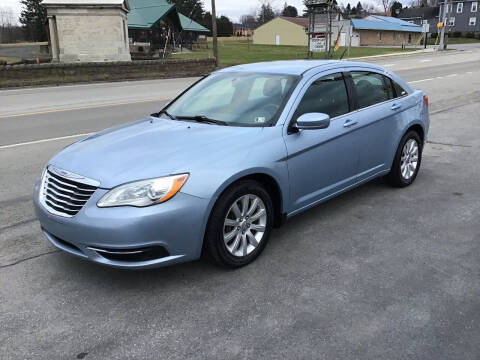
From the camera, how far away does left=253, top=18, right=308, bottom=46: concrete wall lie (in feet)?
253

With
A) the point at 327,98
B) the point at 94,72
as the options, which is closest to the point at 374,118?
the point at 327,98

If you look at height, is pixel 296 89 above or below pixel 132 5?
below

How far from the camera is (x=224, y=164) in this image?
3.43 m

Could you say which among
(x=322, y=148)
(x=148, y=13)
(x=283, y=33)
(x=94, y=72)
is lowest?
(x=94, y=72)

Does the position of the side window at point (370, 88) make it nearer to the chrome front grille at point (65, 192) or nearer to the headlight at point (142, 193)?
the headlight at point (142, 193)

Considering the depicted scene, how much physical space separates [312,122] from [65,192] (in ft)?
6.65

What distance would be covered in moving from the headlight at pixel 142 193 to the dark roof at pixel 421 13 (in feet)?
370

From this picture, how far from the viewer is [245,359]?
2650mm

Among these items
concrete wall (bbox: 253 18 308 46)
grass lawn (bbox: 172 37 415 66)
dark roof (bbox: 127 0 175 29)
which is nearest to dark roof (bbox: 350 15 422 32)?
concrete wall (bbox: 253 18 308 46)

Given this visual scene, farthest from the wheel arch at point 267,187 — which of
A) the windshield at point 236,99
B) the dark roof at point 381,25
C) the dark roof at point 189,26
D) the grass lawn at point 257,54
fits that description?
the dark roof at point 381,25

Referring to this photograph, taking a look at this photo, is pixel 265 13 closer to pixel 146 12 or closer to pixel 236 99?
pixel 146 12

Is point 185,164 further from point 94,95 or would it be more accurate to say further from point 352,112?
point 94,95

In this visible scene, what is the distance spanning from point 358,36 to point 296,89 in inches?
2850

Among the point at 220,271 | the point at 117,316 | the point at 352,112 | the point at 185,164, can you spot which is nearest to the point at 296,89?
the point at 352,112
